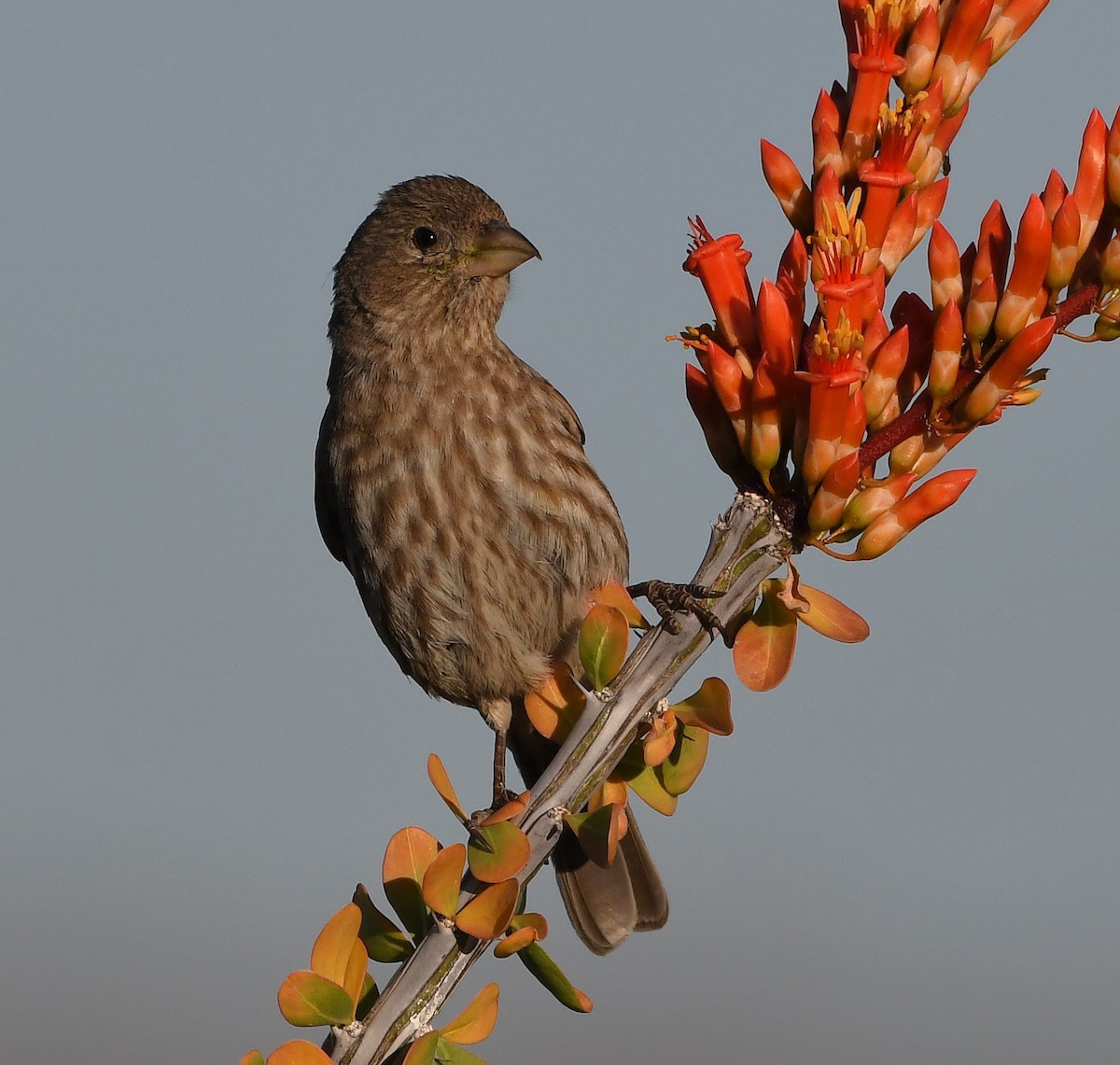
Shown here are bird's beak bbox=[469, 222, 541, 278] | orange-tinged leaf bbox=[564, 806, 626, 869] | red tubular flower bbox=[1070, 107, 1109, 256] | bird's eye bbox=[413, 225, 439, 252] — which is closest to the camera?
red tubular flower bbox=[1070, 107, 1109, 256]

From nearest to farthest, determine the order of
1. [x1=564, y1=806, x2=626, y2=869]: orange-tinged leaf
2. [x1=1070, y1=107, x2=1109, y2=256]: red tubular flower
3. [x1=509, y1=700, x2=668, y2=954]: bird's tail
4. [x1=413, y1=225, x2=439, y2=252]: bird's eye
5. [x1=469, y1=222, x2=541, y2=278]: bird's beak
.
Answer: [x1=1070, y1=107, x2=1109, y2=256]: red tubular flower → [x1=564, y1=806, x2=626, y2=869]: orange-tinged leaf → [x1=509, y1=700, x2=668, y2=954]: bird's tail → [x1=469, y1=222, x2=541, y2=278]: bird's beak → [x1=413, y1=225, x2=439, y2=252]: bird's eye

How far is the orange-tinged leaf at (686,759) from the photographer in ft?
9.21

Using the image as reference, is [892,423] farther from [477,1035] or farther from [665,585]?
[477,1035]

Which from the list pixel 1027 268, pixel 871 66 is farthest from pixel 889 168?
pixel 1027 268

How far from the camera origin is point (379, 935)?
256 cm

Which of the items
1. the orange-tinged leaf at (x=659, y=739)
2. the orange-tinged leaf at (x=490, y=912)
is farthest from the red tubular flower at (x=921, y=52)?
the orange-tinged leaf at (x=490, y=912)

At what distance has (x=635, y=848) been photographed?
15.1ft

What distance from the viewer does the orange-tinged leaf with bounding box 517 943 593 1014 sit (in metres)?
2.56

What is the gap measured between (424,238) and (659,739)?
2.94 meters

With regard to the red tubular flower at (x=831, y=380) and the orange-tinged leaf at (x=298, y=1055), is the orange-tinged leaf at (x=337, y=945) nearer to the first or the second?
the orange-tinged leaf at (x=298, y=1055)

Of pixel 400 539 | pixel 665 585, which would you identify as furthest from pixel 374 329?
pixel 665 585

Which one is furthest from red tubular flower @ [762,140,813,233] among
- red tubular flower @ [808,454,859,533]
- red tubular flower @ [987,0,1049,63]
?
red tubular flower @ [808,454,859,533]

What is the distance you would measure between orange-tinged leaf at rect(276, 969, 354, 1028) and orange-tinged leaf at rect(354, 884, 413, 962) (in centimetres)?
26

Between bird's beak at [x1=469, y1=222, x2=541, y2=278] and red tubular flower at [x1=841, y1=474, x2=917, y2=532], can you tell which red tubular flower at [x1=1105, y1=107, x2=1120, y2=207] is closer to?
red tubular flower at [x1=841, y1=474, x2=917, y2=532]
